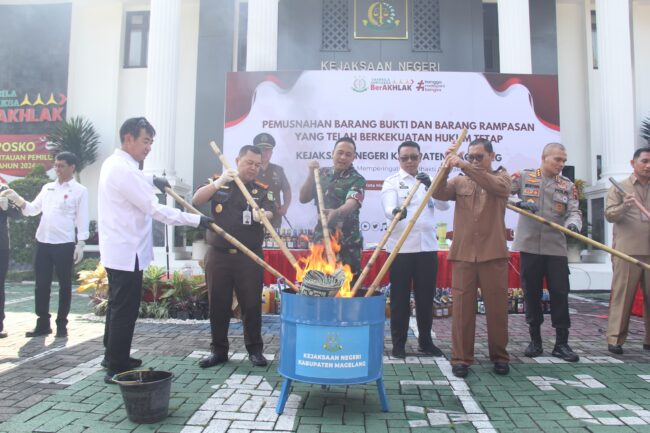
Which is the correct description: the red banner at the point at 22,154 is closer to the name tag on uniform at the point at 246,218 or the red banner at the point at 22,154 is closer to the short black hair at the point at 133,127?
the short black hair at the point at 133,127

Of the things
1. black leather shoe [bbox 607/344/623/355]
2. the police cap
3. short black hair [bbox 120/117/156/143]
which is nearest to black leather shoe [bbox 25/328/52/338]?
short black hair [bbox 120/117/156/143]

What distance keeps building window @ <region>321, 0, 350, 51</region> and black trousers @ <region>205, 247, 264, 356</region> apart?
29.3ft

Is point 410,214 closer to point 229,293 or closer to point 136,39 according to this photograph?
point 229,293

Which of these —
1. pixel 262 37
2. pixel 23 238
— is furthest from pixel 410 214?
pixel 23 238

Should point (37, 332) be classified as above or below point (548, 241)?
below

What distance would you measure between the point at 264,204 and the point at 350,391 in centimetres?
179

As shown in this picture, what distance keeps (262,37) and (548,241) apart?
7.07 metres

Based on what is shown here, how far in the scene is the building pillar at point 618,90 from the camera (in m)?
9.43

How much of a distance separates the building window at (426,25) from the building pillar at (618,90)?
3759 mm

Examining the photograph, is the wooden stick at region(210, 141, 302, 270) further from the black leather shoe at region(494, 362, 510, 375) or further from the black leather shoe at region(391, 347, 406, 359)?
the black leather shoe at region(494, 362, 510, 375)

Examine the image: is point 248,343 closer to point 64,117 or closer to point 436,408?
point 436,408

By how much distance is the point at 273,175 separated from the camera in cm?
795

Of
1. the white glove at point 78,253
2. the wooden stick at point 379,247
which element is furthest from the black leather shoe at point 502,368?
the white glove at point 78,253

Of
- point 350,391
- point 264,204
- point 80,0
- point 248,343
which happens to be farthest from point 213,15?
point 350,391
